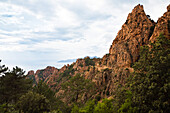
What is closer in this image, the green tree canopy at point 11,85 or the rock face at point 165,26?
the green tree canopy at point 11,85

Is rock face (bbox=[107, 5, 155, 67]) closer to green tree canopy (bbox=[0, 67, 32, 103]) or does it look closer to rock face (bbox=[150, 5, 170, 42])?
rock face (bbox=[150, 5, 170, 42])

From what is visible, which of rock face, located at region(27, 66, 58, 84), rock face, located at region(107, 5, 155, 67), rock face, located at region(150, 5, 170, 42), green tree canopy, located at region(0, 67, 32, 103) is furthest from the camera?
rock face, located at region(27, 66, 58, 84)

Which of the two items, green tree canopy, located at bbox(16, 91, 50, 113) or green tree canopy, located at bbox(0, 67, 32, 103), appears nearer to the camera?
green tree canopy, located at bbox(16, 91, 50, 113)

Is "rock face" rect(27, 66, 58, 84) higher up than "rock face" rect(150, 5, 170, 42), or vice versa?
"rock face" rect(150, 5, 170, 42)

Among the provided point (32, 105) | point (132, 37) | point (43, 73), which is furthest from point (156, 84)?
point (43, 73)

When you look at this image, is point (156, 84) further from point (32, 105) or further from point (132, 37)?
point (132, 37)

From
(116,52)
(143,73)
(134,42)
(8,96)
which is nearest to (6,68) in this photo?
(8,96)

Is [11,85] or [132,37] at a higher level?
[132,37]

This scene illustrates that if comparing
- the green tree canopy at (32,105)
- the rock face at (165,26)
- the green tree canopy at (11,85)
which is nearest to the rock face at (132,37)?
the rock face at (165,26)

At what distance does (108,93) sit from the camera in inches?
1837

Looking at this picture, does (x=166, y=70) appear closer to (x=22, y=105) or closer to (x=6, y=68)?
(x=22, y=105)

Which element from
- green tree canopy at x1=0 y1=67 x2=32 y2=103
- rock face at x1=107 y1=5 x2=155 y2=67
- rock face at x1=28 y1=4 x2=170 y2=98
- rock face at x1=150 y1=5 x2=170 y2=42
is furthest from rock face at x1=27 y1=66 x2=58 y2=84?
rock face at x1=150 y1=5 x2=170 y2=42

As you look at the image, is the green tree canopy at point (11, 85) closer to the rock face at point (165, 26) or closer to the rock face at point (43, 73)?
the rock face at point (165, 26)

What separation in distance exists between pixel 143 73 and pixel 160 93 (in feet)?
12.5
